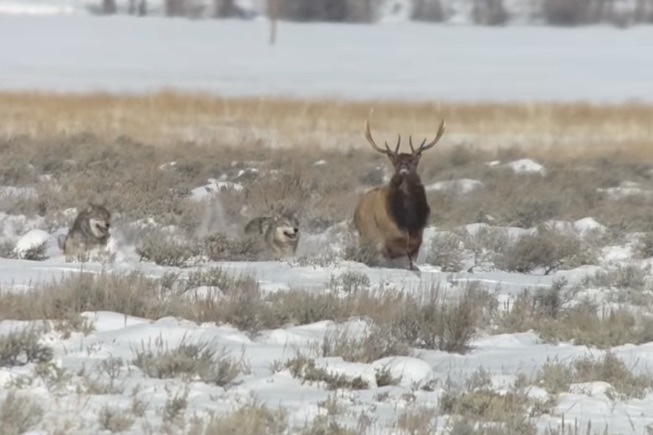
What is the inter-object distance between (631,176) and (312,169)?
15.1ft

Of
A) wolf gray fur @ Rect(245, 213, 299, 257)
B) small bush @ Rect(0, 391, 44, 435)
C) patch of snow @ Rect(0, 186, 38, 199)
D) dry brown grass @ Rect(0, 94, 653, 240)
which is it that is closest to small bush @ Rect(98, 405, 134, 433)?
small bush @ Rect(0, 391, 44, 435)

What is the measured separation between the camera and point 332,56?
46.9 metres

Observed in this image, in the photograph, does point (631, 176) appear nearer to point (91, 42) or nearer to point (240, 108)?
point (240, 108)

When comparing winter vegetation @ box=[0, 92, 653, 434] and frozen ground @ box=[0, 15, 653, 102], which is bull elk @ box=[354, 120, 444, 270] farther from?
frozen ground @ box=[0, 15, 653, 102]

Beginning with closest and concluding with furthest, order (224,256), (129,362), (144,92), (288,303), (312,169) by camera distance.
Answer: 1. (129,362)
2. (288,303)
3. (224,256)
4. (312,169)
5. (144,92)

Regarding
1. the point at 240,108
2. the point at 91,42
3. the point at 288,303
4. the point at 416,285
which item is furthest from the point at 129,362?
the point at 91,42

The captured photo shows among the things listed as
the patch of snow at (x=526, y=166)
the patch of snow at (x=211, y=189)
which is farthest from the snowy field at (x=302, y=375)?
the patch of snow at (x=526, y=166)

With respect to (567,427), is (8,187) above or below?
below

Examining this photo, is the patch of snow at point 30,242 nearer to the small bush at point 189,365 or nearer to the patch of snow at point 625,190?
the small bush at point 189,365

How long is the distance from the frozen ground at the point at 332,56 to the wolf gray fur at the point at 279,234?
84.5ft

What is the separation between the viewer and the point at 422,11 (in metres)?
38.9

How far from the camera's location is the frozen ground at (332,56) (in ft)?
133

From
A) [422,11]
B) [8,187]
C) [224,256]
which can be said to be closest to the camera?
[224,256]

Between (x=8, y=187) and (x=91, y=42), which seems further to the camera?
(x=91, y=42)
